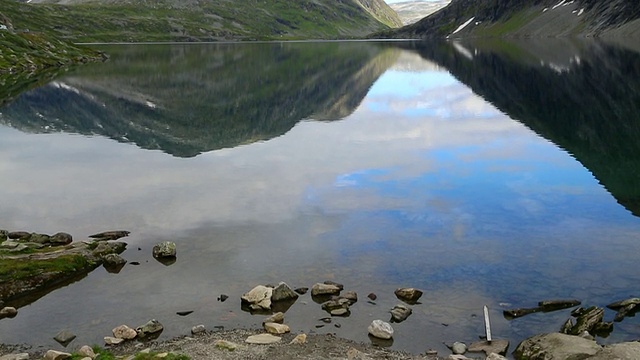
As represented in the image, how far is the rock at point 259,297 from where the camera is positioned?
28906 millimetres

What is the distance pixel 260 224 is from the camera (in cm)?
4250

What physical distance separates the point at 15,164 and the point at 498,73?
126181 millimetres

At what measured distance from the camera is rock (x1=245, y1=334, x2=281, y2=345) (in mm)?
24703

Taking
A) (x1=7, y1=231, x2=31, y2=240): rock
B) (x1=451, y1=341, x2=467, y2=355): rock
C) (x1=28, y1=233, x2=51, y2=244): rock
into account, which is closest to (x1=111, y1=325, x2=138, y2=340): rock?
(x1=451, y1=341, x2=467, y2=355): rock

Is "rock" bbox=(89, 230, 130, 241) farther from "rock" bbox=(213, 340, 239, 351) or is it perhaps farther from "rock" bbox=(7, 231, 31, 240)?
"rock" bbox=(213, 340, 239, 351)

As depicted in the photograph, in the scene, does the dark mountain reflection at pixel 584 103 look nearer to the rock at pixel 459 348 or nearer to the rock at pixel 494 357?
the rock at pixel 459 348

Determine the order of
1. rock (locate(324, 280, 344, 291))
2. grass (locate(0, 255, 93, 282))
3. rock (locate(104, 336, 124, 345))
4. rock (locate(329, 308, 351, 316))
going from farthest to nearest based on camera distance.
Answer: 1. grass (locate(0, 255, 93, 282))
2. rock (locate(324, 280, 344, 291))
3. rock (locate(329, 308, 351, 316))
4. rock (locate(104, 336, 124, 345))

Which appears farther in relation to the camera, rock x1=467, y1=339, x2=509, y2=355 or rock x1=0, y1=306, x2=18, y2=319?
rock x1=0, y1=306, x2=18, y2=319

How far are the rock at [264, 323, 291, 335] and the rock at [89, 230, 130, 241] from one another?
17.7 m

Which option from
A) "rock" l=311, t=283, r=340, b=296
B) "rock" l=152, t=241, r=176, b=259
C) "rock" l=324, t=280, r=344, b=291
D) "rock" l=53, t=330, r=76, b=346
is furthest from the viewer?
"rock" l=152, t=241, r=176, b=259

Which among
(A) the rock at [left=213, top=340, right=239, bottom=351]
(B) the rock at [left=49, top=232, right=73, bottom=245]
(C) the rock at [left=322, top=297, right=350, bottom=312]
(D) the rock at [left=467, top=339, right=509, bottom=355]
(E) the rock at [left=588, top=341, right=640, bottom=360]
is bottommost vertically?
(D) the rock at [left=467, top=339, right=509, bottom=355]

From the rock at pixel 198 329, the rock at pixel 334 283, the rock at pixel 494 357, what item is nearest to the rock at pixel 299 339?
the rock at pixel 198 329

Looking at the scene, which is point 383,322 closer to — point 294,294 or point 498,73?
point 294,294

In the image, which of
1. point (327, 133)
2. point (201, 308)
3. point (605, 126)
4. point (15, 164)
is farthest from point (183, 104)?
point (201, 308)
